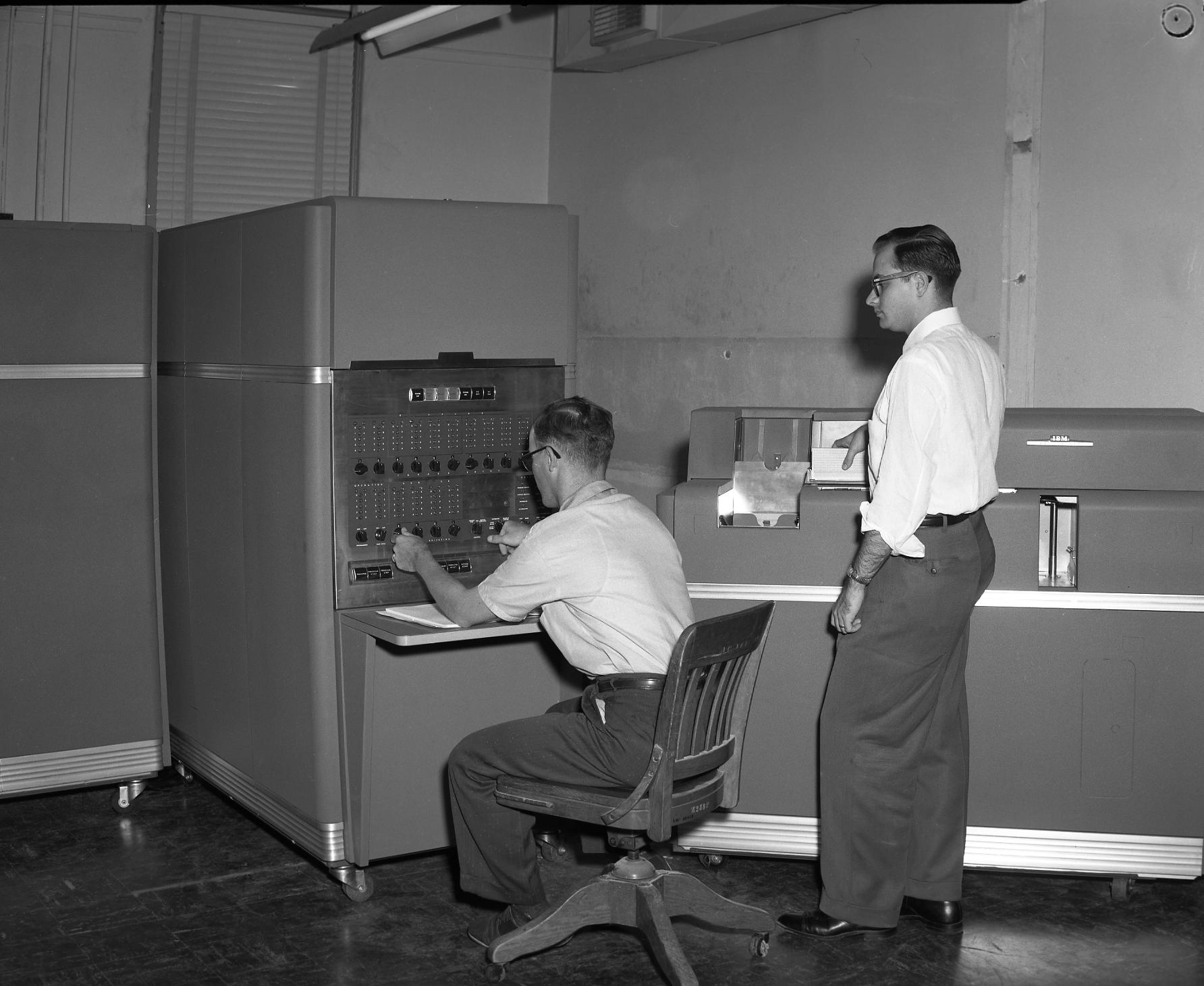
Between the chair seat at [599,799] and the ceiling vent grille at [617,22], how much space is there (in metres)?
4.39

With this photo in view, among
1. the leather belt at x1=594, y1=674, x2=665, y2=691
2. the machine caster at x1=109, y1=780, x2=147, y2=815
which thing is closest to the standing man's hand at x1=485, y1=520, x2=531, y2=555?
the leather belt at x1=594, y1=674, x2=665, y2=691

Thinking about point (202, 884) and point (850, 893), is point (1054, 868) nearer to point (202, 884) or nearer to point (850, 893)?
point (850, 893)

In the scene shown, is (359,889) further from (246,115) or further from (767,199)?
(246,115)

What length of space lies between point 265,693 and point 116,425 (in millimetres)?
1070

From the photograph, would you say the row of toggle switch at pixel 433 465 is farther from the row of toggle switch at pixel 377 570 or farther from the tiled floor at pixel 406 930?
the tiled floor at pixel 406 930

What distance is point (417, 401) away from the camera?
3742 mm

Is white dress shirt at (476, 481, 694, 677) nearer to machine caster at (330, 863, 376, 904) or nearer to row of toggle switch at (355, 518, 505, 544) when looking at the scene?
row of toggle switch at (355, 518, 505, 544)

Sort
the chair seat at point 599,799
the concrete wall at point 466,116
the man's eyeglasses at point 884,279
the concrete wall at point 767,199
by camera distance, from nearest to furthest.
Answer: the chair seat at point 599,799 < the man's eyeglasses at point 884,279 < the concrete wall at point 767,199 < the concrete wall at point 466,116

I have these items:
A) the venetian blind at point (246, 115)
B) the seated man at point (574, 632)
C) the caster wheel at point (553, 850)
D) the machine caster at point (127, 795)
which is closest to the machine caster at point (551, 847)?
the caster wheel at point (553, 850)

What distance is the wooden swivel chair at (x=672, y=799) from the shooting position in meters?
2.88

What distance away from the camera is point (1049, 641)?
3617mm

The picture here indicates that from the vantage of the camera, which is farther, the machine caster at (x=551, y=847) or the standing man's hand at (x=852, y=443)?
the machine caster at (x=551, y=847)

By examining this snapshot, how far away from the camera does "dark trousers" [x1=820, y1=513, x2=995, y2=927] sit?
127 inches

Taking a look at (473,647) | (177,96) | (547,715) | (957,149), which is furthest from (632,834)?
(177,96)
